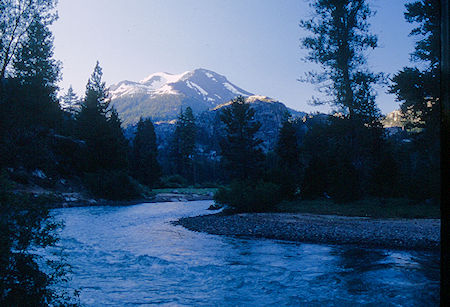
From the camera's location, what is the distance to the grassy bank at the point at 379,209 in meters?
17.4

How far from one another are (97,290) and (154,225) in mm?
11898

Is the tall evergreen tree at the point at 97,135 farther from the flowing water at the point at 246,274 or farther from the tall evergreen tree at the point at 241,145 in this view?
the flowing water at the point at 246,274

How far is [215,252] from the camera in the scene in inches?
457

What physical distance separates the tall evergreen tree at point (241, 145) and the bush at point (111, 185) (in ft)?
53.7

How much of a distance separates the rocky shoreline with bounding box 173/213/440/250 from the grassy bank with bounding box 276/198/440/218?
1.69 m

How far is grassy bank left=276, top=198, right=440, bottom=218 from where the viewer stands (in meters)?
17.4

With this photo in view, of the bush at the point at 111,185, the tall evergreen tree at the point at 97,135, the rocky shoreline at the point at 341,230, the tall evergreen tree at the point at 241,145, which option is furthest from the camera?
the tall evergreen tree at the point at 97,135

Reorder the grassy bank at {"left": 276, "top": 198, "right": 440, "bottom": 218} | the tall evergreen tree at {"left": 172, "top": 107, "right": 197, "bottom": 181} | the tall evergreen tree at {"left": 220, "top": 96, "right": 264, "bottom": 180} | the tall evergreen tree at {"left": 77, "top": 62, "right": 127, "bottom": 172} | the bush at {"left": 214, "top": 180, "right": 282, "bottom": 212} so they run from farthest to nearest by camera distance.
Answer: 1. the tall evergreen tree at {"left": 172, "top": 107, "right": 197, "bottom": 181}
2. the tall evergreen tree at {"left": 77, "top": 62, "right": 127, "bottom": 172}
3. the tall evergreen tree at {"left": 220, "top": 96, "right": 264, "bottom": 180}
4. the bush at {"left": 214, "top": 180, "right": 282, "bottom": 212}
5. the grassy bank at {"left": 276, "top": 198, "right": 440, "bottom": 218}

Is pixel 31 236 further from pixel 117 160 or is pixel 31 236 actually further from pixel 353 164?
pixel 117 160

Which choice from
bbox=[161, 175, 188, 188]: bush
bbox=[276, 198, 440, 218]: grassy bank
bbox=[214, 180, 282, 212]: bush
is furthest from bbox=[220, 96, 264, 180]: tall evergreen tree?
bbox=[161, 175, 188, 188]: bush

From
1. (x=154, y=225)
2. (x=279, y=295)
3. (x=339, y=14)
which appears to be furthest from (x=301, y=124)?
(x=279, y=295)

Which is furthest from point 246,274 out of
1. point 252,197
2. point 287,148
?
point 287,148

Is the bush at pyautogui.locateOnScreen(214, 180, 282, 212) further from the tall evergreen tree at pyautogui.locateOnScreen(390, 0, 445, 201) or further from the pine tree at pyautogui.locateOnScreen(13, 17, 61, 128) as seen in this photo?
the pine tree at pyautogui.locateOnScreen(13, 17, 61, 128)

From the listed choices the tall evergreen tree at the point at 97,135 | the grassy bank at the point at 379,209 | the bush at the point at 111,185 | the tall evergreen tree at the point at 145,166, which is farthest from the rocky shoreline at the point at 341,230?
the tall evergreen tree at the point at 145,166
